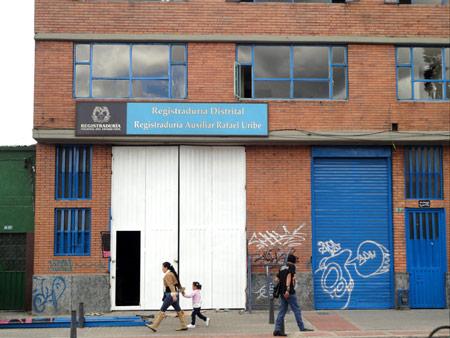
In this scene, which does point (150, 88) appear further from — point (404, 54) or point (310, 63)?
point (404, 54)

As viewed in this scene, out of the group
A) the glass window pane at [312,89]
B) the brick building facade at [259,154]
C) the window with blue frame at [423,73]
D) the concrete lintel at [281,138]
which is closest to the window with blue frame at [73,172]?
the brick building facade at [259,154]

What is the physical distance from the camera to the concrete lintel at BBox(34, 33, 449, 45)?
17125mm

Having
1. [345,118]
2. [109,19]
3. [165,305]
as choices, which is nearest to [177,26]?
[109,19]

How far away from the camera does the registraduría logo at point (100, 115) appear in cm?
1681

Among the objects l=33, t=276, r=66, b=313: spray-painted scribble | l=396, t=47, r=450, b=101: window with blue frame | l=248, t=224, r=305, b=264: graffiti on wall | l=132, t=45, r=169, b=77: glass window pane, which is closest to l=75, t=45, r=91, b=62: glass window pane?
l=132, t=45, r=169, b=77: glass window pane

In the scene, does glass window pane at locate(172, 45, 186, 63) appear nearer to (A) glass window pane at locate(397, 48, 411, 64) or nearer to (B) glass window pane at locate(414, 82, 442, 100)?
(A) glass window pane at locate(397, 48, 411, 64)

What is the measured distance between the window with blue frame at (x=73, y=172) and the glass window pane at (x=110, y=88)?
162 centimetres

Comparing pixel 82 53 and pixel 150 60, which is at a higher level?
pixel 82 53

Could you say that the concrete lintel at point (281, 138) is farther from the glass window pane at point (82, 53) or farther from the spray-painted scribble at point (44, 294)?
the spray-painted scribble at point (44, 294)

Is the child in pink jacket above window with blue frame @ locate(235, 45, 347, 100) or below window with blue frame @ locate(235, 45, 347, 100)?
below

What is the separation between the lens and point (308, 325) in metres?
14.7

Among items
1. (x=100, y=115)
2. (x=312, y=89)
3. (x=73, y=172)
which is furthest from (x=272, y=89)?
(x=73, y=172)

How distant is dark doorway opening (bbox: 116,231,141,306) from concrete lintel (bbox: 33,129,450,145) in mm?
2696

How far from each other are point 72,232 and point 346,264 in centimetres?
783
